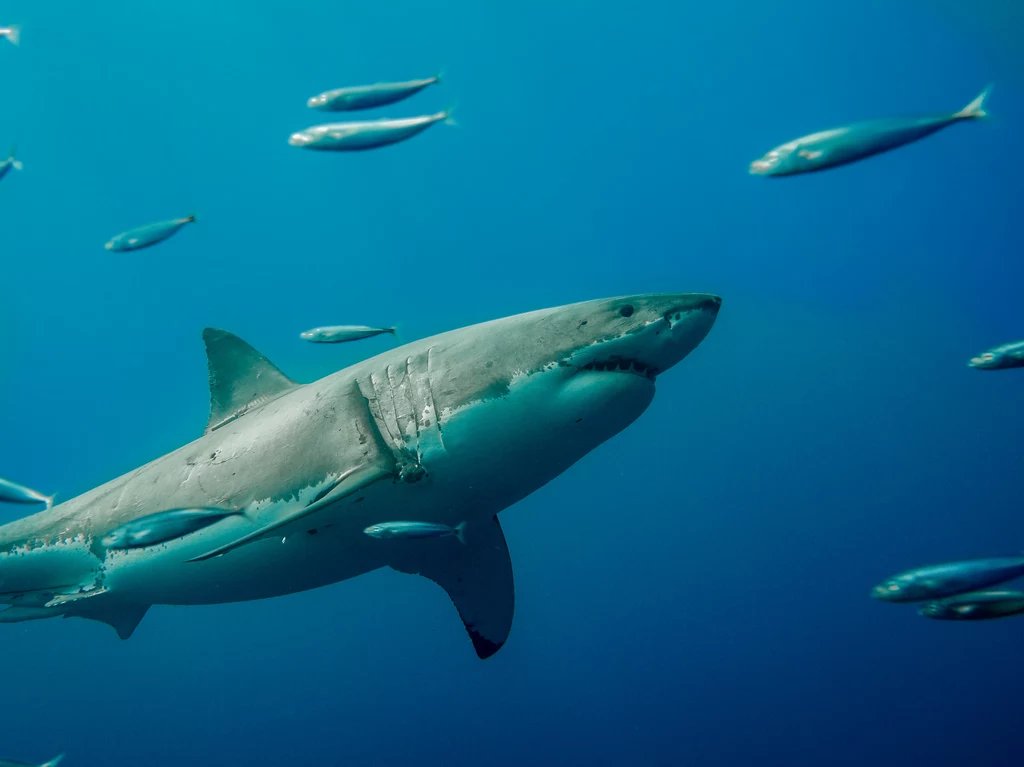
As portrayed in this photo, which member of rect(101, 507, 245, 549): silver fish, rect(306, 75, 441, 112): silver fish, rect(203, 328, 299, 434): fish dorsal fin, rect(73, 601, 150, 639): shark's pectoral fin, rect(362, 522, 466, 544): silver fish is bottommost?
rect(73, 601, 150, 639): shark's pectoral fin

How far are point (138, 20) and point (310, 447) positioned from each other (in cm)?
2971

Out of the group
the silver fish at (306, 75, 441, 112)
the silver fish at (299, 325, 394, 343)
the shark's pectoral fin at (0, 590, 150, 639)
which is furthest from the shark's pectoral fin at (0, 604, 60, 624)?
the silver fish at (306, 75, 441, 112)

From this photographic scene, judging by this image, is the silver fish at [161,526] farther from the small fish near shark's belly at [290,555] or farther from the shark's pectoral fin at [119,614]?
the shark's pectoral fin at [119,614]

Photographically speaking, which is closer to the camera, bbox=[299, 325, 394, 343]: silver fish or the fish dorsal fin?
the fish dorsal fin

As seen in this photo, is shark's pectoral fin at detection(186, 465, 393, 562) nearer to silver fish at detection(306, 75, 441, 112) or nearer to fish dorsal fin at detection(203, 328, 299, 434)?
fish dorsal fin at detection(203, 328, 299, 434)

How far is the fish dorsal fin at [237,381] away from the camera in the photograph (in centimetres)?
449

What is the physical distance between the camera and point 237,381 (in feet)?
15.0

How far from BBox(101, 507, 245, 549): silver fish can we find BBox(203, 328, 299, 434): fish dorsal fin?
4.50 feet

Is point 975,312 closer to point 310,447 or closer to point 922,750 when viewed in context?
point 922,750

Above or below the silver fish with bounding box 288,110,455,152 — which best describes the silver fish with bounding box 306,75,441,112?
above

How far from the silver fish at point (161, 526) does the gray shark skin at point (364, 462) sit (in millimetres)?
194

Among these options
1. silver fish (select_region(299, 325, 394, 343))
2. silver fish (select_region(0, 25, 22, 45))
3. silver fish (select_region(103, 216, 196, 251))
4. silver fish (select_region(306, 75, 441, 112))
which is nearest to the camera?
silver fish (select_region(306, 75, 441, 112))

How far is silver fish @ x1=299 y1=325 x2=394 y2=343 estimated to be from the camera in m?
6.04

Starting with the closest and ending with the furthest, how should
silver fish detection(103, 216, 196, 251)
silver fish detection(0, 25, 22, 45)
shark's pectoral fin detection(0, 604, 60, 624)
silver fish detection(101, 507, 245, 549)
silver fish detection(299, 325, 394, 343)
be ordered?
silver fish detection(101, 507, 245, 549) < shark's pectoral fin detection(0, 604, 60, 624) < silver fish detection(0, 25, 22, 45) < silver fish detection(103, 216, 196, 251) < silver fish detection(299, 325, 394, 343)
